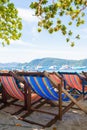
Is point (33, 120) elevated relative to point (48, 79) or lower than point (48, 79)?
lower

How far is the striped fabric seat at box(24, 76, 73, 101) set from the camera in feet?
18.7

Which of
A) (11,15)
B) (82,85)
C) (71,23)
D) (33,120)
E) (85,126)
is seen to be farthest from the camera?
(11,15)

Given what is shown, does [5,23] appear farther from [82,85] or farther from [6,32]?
[82,85]

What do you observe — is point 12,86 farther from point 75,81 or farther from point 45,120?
point 75,81

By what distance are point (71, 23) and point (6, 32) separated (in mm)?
7385

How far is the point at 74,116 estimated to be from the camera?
5883 millimetres

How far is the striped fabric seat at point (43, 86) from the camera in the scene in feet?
18.7

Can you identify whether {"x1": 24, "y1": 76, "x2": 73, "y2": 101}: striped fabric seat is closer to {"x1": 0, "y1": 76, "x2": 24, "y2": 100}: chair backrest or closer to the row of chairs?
the row of chairs

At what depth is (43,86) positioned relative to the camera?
226 inches

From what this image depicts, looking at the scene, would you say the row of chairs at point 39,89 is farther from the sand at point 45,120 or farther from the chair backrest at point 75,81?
the chair backrest at point 75,81

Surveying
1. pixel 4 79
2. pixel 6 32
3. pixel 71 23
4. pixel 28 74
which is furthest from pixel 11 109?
pixel 6 32

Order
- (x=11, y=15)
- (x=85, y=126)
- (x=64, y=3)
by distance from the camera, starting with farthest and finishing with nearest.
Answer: (x=11, y=15)
(x=64, y=3)
(x=85, y=126)

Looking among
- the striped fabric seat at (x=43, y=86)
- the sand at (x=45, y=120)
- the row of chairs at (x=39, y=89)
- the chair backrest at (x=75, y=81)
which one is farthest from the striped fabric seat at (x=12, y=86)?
the chair backrest at (x=75, y=81)

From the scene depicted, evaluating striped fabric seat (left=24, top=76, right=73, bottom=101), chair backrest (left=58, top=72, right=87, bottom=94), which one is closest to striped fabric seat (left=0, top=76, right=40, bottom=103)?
striped fabric seat (left=24, top=76, right=73, bottom=101)
